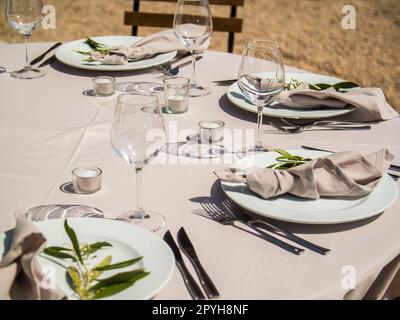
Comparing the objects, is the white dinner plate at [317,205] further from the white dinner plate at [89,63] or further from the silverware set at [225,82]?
the white dinner plate at [89,63]

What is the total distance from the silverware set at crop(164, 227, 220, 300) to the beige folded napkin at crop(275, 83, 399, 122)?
728 millimetres

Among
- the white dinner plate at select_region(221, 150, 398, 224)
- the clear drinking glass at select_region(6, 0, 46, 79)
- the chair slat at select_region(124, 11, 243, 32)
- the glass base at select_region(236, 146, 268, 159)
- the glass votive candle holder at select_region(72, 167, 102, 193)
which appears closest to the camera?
the white dinner plate at select_region(221, 150, 398, 224)

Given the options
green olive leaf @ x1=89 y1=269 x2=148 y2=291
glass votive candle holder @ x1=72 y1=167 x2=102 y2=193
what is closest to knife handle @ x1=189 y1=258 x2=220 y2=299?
green olive leaf @ x1=89 y1=269 x2=148 y2=291

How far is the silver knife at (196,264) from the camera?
0.93 meters

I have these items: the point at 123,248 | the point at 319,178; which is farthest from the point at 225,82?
the point at 123,248

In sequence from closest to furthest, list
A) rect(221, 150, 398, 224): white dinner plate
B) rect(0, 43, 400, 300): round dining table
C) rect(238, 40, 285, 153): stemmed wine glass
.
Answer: rect(0, 43, 400, 300): round dining table, rect(221, 150, 398, 224): white dinner plate, rect(238, 40, 285, 153): stemmed wine glass

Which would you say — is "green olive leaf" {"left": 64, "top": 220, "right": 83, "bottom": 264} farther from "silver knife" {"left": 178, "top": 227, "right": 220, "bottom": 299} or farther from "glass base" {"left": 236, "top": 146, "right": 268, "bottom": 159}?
"glass base" {"left": 236, "top": 146, "right": 268, "bottom": 159}

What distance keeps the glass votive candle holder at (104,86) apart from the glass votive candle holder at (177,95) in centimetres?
20

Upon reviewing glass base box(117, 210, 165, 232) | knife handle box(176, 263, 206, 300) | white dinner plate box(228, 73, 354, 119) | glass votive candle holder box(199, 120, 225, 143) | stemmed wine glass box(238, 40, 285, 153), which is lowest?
knife handle box(176, 263, 206, 300)

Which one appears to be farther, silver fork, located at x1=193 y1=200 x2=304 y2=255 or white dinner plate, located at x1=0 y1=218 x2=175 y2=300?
silver fork, located at x1=193 y1=200 x2=304 y2=255

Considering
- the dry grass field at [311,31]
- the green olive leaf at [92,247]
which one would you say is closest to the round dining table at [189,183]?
the green olive leaf at [92,247]

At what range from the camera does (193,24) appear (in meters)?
1.80

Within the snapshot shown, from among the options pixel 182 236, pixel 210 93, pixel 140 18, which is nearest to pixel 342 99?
pixel 210 93

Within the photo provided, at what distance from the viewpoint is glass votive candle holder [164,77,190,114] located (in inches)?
65.4
